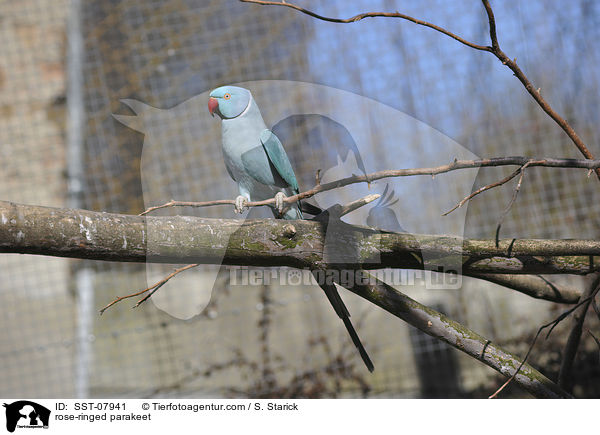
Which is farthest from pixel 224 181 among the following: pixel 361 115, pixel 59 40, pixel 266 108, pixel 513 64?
pixel 513 64

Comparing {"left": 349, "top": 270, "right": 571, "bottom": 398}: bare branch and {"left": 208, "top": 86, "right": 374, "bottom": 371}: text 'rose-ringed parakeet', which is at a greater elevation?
{"left": 208, "top": 86, "right": 374, "bottom": 371}: text 'rose-ringed parakeet'

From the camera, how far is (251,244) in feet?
1.96

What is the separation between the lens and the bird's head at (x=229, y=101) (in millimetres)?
774

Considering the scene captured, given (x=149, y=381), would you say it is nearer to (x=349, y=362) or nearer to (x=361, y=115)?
(x=349, y=362)

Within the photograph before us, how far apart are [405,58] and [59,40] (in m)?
1.14

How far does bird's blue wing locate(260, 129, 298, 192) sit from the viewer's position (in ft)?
2.61

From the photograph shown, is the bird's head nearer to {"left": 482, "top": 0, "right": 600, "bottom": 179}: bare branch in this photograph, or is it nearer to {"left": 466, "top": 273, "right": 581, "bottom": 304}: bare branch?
{"left": 482, "top": 0, "right": 600, "bottom": 179}: bare branch

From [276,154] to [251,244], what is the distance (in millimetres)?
247
